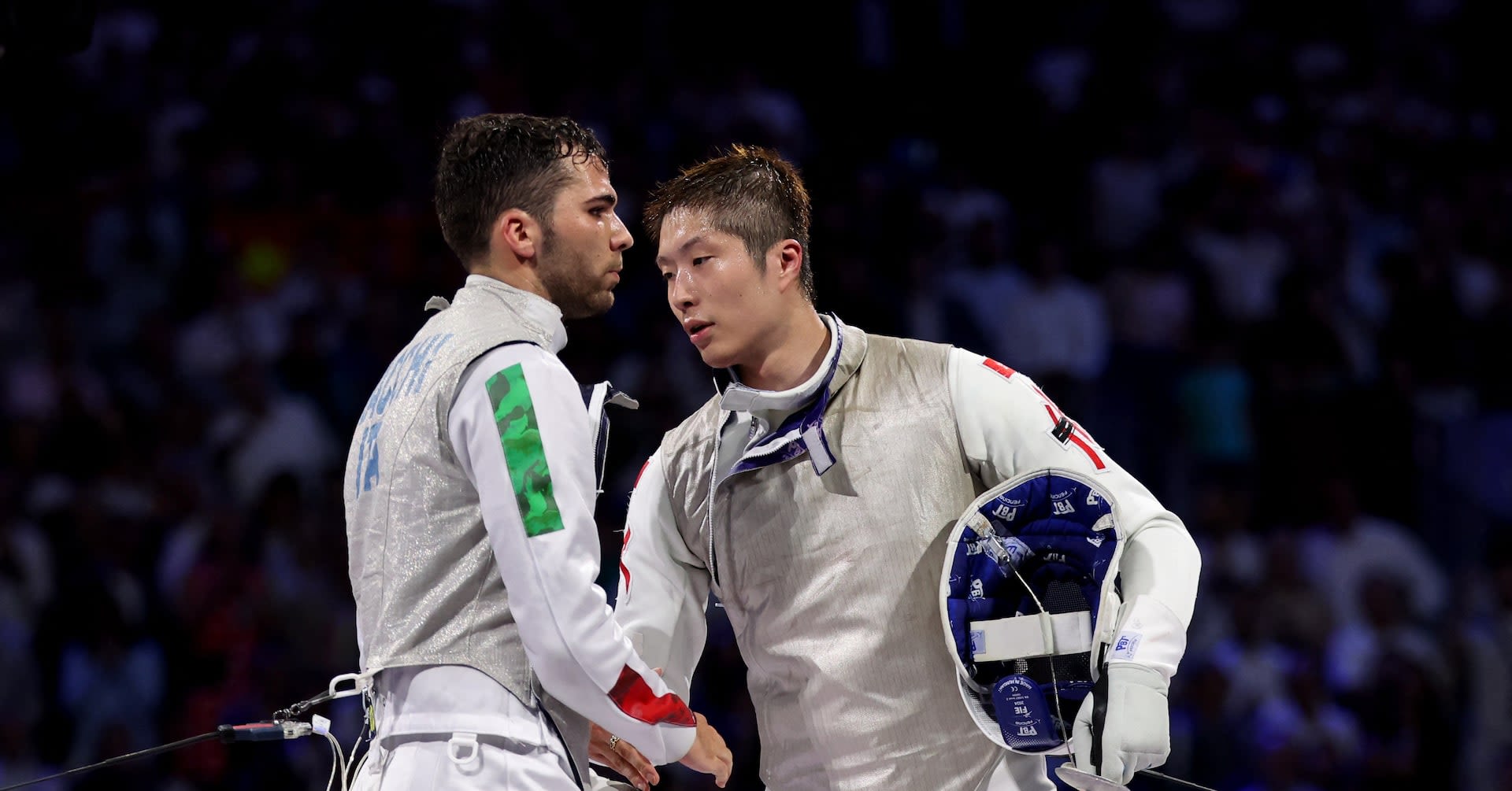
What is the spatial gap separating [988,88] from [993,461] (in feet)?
18.9

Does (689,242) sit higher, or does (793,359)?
(689,242)

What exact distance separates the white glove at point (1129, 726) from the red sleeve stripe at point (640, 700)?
0.67 meters

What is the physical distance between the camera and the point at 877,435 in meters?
2.86

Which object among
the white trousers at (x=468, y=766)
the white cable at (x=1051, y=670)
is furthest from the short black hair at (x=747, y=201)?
the white trousers at (x=468, y=766)

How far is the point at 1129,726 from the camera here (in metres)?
2.43

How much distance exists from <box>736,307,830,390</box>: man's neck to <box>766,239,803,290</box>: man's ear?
7 cm

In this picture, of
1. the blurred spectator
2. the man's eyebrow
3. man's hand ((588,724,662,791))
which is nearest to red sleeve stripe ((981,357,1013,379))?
the man's eyebrow

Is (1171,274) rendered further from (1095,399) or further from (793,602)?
(793,602)

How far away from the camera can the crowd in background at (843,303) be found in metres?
5.69

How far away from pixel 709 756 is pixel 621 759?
0.64 ft

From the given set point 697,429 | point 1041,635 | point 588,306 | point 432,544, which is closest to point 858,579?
point 1041,635

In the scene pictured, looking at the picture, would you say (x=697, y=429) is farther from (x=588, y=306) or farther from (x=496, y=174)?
(x=496, y=174)

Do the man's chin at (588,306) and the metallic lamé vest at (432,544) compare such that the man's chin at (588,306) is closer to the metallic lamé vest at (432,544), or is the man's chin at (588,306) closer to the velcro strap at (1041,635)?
the metallic lamé vest at (432,544)

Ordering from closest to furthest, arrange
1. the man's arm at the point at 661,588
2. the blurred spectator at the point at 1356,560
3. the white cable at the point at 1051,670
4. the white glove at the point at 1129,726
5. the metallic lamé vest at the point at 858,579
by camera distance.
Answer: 1. the white glove at the point at 1129,726
2. the white cable at the point at 1051,670
3. the metallic lamé vest at the point at 858,579
4. the man's arm at the point at 661,588
5. the blurred spectator at the point at 1356,560
